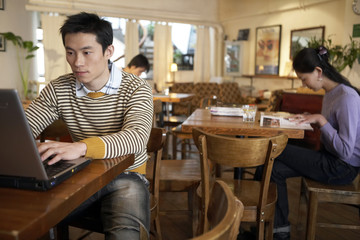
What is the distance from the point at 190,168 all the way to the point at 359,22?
4601 millimetres

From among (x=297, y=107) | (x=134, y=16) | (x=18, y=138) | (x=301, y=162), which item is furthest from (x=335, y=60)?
(x=18, y=138)

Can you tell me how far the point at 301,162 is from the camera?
1.98 meters

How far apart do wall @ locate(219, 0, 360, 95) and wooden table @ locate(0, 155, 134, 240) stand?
5470mm

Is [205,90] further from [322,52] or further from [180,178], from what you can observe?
[180,178]

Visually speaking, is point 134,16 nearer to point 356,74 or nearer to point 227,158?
point 356,74

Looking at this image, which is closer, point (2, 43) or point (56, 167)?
point (56, 167)

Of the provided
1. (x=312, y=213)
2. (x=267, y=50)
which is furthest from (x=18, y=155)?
(x=267, y=50)

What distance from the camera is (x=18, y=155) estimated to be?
2.59 ft

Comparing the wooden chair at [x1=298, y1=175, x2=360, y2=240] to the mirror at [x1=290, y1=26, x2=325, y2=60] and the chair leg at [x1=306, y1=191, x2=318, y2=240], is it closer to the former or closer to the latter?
the chair leg at [x1=306, y1=191, x2=318, y2=240]

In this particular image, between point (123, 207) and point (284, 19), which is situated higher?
point (284, 19)

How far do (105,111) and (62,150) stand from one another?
435mm

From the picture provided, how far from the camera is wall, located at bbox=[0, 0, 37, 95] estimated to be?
6301 mm

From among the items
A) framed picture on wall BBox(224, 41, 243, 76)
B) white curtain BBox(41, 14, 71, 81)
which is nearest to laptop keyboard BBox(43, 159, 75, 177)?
white curtain BBox(41, 14, 71, 81)

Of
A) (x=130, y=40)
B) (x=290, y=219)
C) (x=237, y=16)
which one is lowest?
(x=290, y=219)
